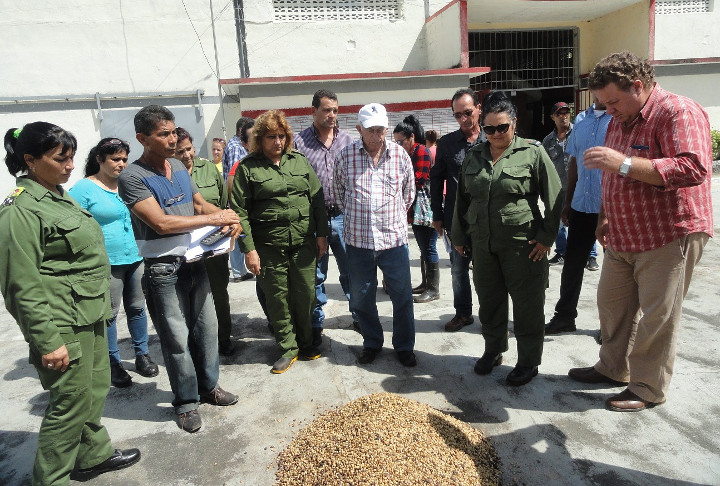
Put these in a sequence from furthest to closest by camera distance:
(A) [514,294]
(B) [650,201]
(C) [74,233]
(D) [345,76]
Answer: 1. (D) [345,76]
2. (A) [514,294]
3. (B) [650,201]
4. (C) [74,233]

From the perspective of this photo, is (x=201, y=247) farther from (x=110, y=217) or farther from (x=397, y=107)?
(x=397, y=107)

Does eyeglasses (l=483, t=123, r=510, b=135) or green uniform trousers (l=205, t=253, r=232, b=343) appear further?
green uniform trousers (l=205, t=253, r=232, b=343)

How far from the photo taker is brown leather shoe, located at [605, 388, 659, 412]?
3102 millimetres

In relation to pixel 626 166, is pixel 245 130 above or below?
above

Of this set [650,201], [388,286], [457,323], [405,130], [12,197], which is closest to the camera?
[12,197]

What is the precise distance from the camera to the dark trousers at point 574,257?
414 cm

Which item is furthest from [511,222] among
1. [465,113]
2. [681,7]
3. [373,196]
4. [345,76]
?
[681,7]

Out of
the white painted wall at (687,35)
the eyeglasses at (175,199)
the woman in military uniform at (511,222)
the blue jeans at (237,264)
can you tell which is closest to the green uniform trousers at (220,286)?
the eyeglasses at (175,199)

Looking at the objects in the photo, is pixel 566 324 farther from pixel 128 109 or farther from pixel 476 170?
pixel 128 109

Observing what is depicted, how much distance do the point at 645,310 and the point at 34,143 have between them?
352 centimetres

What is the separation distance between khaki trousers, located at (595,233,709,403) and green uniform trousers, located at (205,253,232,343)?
2949mm

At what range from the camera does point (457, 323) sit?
4.56 metres

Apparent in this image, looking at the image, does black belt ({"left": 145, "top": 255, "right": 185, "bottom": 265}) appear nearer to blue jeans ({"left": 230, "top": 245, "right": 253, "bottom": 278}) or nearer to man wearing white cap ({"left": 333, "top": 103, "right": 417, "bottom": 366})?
man wearing white cap ({"left": 333, "top": 103, "right": 417, "bottom": 366})

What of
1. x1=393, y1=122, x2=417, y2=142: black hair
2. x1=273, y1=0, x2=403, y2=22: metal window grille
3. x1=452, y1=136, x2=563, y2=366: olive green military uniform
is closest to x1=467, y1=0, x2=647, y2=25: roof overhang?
x1=273, y1=0, x2=403, y2=22: metal window grille
